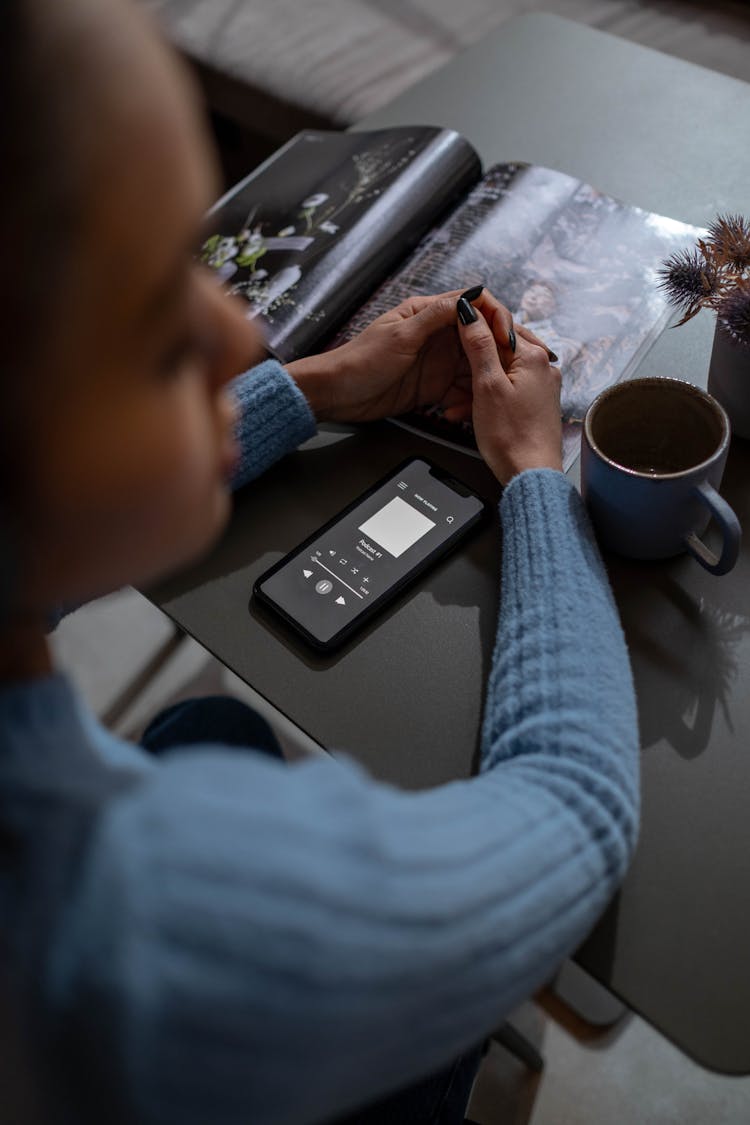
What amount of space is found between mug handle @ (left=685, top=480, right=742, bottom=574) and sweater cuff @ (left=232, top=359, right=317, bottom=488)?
320mm

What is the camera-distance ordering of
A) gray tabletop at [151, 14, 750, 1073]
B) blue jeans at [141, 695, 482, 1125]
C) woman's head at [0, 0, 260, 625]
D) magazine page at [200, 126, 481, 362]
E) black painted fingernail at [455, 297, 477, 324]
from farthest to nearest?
magazine page at [200, 126, 481, 362]
black painted fingernail at [455, 297, 477, 324]
blue jeans at [141, 695, 482, 1125]
gray tabletop at [151, 14, 750, 1073]
woman's head at [0, 0, 260, 625]

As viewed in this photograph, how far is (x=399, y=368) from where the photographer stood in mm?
766

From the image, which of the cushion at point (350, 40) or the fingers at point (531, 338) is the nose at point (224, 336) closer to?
the fingers at point (531, 338)

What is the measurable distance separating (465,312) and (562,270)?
0.49 feet

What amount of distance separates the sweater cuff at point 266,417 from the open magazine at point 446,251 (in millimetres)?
63

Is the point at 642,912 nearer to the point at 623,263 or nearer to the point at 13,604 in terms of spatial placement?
the point at 13,604

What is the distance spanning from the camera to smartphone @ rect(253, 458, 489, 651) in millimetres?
Answer: 675

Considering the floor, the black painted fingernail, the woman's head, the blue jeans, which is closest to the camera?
the woman's head

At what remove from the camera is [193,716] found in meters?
0.74

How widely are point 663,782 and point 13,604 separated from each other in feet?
1.36

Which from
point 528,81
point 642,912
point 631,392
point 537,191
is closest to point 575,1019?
point 642,912

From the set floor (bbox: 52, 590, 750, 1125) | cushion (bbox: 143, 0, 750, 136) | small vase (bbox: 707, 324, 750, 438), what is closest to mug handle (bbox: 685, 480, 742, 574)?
small vase (bbox: 707, 324, 750, 438)

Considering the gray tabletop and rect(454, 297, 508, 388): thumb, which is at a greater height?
rect(454, 297, 508, 388): thumb

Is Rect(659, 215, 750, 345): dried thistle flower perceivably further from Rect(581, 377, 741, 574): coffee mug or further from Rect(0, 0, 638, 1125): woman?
Rect(0, 0, 638, 1125): woman
